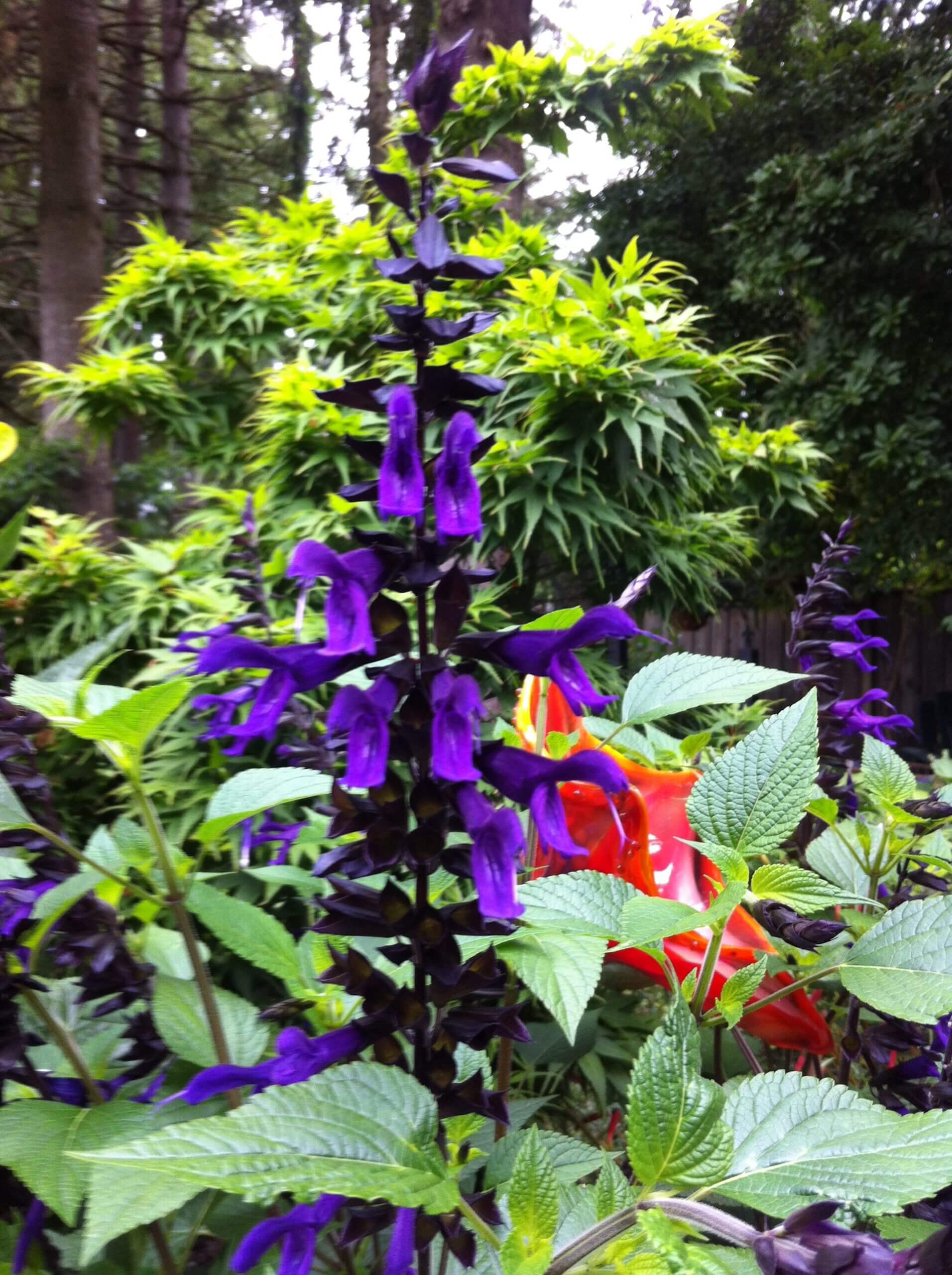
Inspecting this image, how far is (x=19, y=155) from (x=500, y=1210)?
21.7 feet

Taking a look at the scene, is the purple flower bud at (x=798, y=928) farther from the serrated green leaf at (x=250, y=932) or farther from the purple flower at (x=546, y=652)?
the serrated green leaf at (x=250, y=932)

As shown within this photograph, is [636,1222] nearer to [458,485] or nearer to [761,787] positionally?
[761,787]

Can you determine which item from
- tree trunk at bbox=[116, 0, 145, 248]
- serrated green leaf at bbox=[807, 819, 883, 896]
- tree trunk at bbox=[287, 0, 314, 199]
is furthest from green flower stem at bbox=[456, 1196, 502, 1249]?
tree trunk at bbox=[287, 0, 314, 199]

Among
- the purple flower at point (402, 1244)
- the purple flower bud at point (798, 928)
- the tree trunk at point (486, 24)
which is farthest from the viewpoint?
the tree trunk at point (486, 24)

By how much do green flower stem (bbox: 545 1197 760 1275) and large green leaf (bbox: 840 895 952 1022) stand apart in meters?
0.12

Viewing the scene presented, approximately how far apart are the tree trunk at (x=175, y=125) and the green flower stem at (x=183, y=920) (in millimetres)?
5018

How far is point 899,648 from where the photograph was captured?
24.3ft

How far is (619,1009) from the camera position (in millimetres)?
1227

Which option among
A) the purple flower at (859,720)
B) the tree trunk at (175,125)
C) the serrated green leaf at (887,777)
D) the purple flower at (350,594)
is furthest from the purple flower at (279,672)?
the tree trunk at (175,125)

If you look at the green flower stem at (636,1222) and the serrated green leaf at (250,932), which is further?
the serrated green leaf at (250,932)

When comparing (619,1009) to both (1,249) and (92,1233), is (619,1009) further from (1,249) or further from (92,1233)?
(1,249)

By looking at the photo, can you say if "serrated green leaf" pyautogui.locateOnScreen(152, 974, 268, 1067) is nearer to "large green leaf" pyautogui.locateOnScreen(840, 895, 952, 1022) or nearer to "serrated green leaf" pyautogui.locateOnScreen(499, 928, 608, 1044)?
"serrated green leaf" pyautogui.locateOnScreen(499, 928, 608, 1044)

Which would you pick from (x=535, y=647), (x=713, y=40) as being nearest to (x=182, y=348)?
(x=713, y=40)

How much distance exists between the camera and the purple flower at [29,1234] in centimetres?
52
